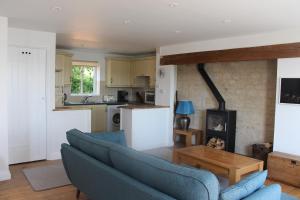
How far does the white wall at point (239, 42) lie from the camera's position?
408 cm

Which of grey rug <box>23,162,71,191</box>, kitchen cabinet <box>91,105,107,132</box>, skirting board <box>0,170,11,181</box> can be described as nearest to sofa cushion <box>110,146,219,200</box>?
grey rug <box>23,162,71,191</box>

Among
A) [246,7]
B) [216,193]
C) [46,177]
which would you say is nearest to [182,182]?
[216,193]

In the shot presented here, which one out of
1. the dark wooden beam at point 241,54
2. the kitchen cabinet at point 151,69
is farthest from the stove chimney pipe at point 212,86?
the kitchen cabinet at point 151,69

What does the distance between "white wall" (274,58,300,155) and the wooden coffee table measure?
984 mm

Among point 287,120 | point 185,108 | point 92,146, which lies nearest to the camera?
point 92,146

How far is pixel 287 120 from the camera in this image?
4.26m

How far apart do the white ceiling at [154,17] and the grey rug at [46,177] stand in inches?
89.2

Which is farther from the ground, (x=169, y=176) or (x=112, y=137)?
(x=169, y=176)

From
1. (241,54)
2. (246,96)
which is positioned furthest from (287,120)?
(241,54)

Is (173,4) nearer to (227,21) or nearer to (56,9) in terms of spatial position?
(227,21)

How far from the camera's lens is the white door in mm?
4543

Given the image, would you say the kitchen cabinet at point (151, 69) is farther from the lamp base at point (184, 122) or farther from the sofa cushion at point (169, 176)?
the sofa cushion at point (169, 176)

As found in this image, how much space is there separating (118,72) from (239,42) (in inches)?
162

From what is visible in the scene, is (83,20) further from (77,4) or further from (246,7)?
(246,7)
